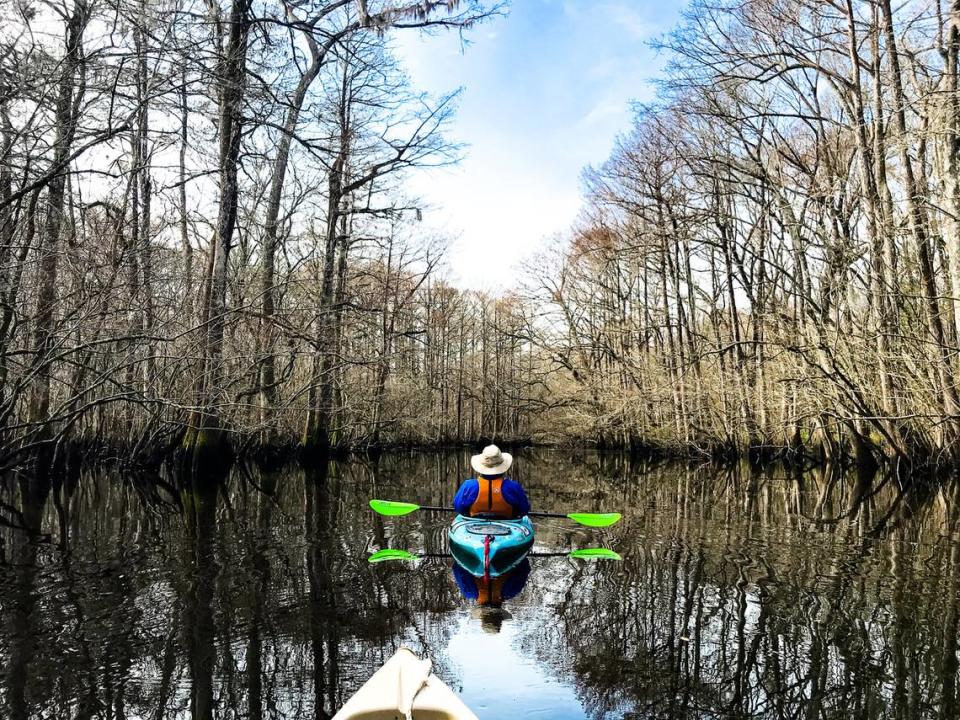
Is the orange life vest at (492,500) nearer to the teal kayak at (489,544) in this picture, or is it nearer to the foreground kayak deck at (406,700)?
the teal kayak at (489,544)

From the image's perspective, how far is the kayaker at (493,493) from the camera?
7.34 metres

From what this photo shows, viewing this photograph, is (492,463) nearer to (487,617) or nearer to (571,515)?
(571,515)

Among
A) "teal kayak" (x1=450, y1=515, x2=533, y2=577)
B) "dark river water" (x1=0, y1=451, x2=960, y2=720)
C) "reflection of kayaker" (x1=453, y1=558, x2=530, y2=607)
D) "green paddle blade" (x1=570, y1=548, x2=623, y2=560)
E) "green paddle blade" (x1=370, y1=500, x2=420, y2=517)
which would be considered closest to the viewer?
"dark river water" (x1=0, y1=451, x2=960, y2=720)

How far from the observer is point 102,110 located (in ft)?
26.7

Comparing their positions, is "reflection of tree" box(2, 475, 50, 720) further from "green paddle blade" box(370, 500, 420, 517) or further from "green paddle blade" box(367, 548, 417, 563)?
"green paddle blade" box(370, 500, 420, 517)

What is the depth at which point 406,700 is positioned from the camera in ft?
10.6

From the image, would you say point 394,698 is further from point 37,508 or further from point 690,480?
point 690,480

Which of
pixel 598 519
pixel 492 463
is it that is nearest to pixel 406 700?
pixel 492 463

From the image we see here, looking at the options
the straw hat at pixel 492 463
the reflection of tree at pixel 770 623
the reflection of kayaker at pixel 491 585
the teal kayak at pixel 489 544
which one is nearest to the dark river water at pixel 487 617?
the reflection of tree at pixel 770 623

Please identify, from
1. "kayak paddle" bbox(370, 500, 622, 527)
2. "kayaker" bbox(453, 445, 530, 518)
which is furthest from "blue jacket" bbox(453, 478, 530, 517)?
"kayak paddle" bbox(370, 500, 622, 527)

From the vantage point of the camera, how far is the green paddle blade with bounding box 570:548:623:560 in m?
7.29

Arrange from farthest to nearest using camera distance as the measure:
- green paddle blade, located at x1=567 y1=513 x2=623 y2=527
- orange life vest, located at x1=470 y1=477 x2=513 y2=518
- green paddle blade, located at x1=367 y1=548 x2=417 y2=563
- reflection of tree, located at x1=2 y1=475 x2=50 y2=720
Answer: green paddle blade, located at x1=567 y1=513 x2=623 y2=527 < orange life vest, located at x1=470 y1=477 x2=513 y2=518 < green paddle blade, located at x1=367 y1=548 x2=417 y2=563 < reflection of tree, located at x1=2 y1=475 x2=50 y2=720

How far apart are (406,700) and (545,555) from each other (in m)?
4.53

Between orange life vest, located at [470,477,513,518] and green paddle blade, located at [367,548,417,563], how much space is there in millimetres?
866
